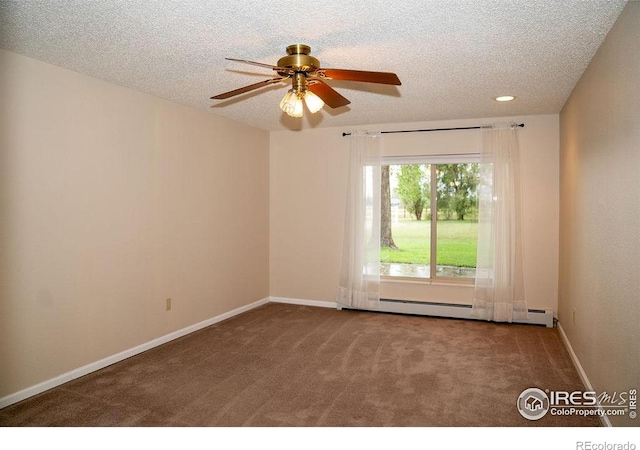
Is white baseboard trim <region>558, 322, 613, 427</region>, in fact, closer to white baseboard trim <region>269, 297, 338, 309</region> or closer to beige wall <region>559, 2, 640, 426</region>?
beige wall <region>559, 2, 640, 426</region>

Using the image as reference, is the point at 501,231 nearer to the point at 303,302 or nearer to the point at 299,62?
the point at 303,302

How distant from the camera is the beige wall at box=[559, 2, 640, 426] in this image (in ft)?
7.26

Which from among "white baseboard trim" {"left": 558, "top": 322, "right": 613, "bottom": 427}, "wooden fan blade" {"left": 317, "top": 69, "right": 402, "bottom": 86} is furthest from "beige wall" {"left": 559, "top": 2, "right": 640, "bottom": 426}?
"wooden fan blade" {"left": 317, "top": 69, "right": 402, "bottom": 86}

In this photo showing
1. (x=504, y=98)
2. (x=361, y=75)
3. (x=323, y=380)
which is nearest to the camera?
(x=361, y=75)

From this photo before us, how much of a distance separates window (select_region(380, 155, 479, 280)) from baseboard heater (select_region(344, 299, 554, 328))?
1.34 ft

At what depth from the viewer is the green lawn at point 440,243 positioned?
5434 millimetres

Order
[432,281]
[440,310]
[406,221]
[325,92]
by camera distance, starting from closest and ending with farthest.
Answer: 1. [325,92]
2. [440,310]
3. [432,281]
4. [406,221]

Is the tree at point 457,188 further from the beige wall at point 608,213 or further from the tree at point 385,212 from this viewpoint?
the beige wall at point 608,213

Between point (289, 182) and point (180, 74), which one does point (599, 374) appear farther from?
point (289, 182)

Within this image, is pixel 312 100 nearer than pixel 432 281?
Yes

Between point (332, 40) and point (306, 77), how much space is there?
32 centimetres

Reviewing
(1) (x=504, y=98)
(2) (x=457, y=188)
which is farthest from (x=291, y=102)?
(2) (x=457, y=188)

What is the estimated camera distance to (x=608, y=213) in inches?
106

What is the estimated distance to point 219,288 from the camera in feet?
17.0
